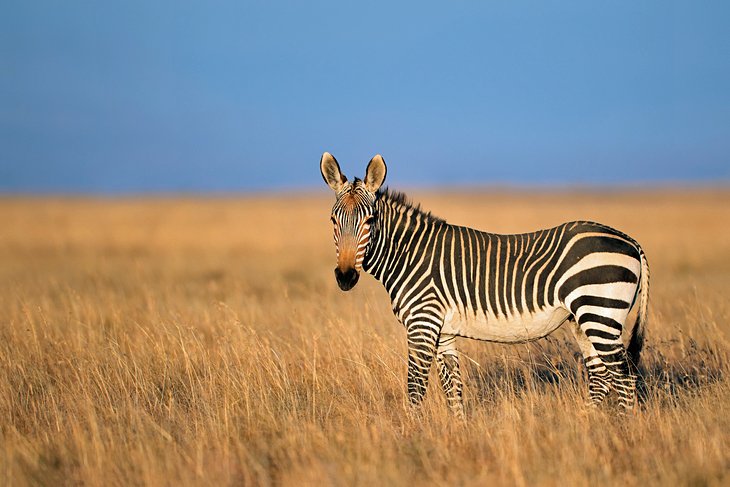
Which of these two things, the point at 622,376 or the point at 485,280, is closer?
the point at 622,376

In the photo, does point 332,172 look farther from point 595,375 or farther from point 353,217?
point 595,375

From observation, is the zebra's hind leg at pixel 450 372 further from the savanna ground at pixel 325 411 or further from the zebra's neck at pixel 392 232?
the zebra's neck at pixel 392 232

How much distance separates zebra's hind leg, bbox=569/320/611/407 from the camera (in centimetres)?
619

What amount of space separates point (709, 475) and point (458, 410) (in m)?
2.21

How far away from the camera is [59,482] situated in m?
4.65

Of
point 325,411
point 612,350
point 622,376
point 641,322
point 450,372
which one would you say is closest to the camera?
point 612,350

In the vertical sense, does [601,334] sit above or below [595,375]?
above

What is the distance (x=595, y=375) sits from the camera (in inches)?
247

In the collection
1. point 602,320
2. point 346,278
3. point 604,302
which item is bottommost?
point 602,320

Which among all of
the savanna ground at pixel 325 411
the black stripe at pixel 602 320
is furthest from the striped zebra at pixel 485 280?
the savanna ground at pixel 325 411

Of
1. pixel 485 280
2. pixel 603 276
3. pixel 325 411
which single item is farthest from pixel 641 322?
pixel 325 411

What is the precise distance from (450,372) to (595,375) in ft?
4.45

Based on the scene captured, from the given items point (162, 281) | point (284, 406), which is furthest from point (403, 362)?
point (162, 281)

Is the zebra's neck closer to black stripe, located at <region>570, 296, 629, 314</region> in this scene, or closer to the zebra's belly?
the zebra's belly
